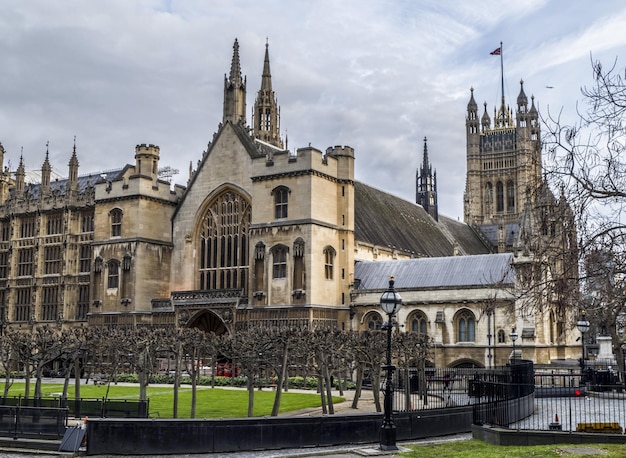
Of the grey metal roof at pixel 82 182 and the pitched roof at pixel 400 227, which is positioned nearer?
the pitched roof at pixel 400 227

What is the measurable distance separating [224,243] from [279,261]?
6.82 metres

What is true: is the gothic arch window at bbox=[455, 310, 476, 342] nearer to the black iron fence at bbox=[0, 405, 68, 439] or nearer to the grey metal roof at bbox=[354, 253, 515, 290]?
the grey metal roof at bbox=[354, 253, 515, 290]

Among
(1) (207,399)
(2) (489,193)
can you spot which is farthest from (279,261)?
(2) (489,193)

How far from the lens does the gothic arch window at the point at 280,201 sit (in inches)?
2200

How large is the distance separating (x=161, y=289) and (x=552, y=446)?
46152 mm

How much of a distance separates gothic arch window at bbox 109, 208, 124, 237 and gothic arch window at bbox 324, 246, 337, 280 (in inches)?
679

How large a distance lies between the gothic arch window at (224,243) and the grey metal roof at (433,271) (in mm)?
8638

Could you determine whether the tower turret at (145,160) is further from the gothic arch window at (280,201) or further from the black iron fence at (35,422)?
the black iron fence at (35,422)

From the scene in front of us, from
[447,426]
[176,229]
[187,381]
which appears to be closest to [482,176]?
[176,229]

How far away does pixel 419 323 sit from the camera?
54.8m

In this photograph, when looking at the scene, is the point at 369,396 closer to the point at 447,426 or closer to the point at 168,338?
the point at 168,338

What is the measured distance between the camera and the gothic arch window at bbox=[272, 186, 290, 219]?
5588 cm

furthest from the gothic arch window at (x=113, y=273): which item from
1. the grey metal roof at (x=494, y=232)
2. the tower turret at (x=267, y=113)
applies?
the grey metal roof at (x=494, y=232)

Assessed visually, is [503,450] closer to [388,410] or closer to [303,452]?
→ [388,410]
